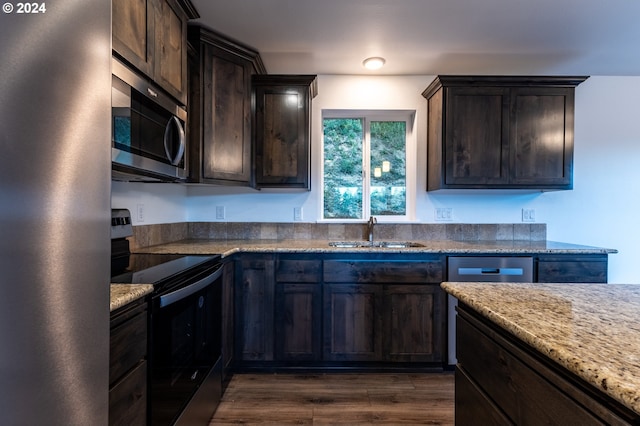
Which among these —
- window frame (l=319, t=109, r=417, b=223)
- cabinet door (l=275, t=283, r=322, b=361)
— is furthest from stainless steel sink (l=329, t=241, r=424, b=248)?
cabinet door (l=275, t=283, r=322, b=361)

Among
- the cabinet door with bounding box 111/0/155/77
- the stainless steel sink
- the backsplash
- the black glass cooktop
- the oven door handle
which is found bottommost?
the oven door handle

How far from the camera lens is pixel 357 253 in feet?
7.39

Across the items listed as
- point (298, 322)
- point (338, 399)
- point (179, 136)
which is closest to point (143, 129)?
point (179, 136)

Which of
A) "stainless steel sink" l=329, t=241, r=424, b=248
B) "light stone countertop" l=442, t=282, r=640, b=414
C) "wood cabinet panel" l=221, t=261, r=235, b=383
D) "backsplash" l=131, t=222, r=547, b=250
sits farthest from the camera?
"backsplash" l=131, t=222, r=547, b=250

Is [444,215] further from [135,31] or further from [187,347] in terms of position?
[135,31]

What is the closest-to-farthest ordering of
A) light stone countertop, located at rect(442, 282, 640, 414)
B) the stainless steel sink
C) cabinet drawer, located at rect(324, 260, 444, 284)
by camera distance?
1. light stone countertop, located at rect(442, 282, 640, 414)
2. cabinet drawer, located at rect(324, 260, 444, 284)
3. the stainless steel sink

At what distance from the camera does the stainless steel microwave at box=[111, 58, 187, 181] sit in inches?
47.0

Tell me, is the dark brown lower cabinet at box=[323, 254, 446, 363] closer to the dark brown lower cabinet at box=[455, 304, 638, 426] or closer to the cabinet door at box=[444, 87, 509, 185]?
the cabinet door at box=[444, 87, 509, 185]

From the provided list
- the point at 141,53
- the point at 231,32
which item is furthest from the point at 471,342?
the point at 231,32

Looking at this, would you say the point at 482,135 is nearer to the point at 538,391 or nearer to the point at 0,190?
the point at 538,391

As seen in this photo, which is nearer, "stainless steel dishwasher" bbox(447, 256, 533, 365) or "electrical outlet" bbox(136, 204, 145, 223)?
"electrical outlet" bbox(136, 204, 145, 223)

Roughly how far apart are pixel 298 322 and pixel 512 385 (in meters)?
1.65

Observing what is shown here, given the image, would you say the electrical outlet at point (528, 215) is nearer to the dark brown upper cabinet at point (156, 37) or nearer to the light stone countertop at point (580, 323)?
the light stone countertop at point (580, 323)

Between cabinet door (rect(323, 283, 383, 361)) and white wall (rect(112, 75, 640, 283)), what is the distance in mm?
867
